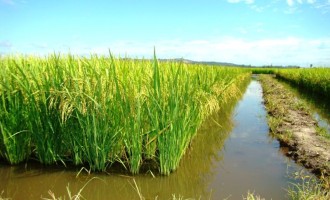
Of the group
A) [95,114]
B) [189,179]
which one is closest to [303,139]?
[189,179]

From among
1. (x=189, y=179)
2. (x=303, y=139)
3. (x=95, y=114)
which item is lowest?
(x=189, y=179)

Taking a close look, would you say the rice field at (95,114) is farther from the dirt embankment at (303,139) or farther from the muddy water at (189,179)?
the dirt embankment at (303,139)

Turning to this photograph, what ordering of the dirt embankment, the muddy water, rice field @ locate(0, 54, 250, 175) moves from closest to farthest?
the muddy water < rice field @ locate(0, 54, 250, 175) < the dirt embankment

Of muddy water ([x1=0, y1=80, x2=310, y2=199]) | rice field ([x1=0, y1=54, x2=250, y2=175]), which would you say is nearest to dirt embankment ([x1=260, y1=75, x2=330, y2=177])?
muddy water ([x1=0, y1=80, x2=310, y2=199])

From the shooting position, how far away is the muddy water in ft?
11.7

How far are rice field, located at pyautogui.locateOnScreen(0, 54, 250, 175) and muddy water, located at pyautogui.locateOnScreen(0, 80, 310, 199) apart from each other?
0.58 ft

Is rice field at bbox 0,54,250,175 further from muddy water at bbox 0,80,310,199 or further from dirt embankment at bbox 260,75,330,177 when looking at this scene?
dirt embankment at bbox 260,75,330,177

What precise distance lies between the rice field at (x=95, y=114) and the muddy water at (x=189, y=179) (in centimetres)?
18

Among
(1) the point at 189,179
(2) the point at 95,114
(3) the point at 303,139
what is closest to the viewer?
(2) the point at 95,114

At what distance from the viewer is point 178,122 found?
3.82 metres

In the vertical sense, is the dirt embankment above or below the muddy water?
above

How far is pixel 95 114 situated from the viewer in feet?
12.2

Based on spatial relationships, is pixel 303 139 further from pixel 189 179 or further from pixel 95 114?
pixel 95 114

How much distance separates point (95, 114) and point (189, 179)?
1.40 metres
